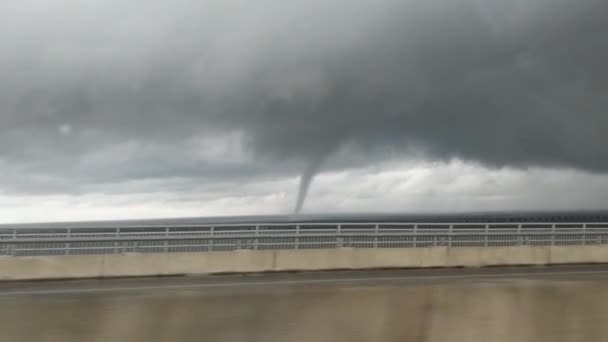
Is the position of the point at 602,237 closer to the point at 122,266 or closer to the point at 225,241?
the point at 225,241

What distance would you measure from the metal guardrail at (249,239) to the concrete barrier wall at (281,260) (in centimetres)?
42

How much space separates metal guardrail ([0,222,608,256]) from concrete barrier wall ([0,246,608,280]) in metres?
0.42

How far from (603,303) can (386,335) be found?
6.53 feet

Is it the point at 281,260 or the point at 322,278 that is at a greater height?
the point at 281,260

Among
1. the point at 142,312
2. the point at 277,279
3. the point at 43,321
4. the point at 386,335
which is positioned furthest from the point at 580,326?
the point at 277,279

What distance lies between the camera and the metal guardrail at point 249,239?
859 inches

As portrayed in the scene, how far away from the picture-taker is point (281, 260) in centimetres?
2370

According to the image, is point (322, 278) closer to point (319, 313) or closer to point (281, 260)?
point (281, 260)

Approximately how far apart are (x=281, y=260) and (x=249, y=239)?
153 centimetres

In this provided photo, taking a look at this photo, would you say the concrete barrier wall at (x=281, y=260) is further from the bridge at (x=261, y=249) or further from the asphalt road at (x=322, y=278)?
the asphalt road at (x=322, y=278)

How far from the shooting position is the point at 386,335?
5207mm

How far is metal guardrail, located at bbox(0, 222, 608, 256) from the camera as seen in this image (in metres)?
21.8

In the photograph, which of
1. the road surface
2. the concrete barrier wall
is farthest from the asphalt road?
the road surface

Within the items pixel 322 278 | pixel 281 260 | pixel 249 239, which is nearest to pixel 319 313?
pixel 322 278
